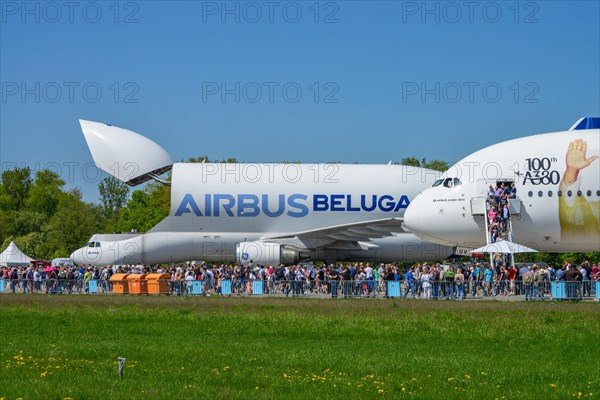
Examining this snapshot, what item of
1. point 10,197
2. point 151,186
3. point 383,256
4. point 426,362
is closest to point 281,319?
point 426,362

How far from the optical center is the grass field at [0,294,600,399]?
1509cm

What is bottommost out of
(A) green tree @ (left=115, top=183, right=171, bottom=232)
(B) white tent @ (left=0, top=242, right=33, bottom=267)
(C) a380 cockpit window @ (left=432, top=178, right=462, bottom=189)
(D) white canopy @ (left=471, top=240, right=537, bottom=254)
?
(D) white canopy @ (left=471, top=240, right=537, bottom=254)

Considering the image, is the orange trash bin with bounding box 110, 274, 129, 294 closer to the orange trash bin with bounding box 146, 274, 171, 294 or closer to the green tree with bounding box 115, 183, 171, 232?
the orange trash bin with bounding box 146, 274, 171, 294

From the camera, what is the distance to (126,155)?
54.2m

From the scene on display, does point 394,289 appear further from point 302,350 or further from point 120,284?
point 302,350

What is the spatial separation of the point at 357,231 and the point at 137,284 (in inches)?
589

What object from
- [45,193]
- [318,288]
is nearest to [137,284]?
[318,288]

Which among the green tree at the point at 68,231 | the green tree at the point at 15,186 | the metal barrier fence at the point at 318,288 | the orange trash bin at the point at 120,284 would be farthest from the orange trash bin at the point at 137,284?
the green tree at the point at 15,186

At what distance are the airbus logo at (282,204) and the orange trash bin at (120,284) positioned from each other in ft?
35.6

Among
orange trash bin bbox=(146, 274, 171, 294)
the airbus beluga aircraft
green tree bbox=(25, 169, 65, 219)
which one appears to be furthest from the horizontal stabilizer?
green tree bbox=(25, 169, 65, 219)

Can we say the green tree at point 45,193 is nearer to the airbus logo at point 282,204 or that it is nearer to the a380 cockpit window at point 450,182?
the airbus logo at point 282,204

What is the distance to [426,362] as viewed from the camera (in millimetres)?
18297

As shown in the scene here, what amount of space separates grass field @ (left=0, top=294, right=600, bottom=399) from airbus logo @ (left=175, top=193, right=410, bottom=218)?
20.1 m

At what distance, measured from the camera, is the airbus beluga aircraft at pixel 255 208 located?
53750mm
